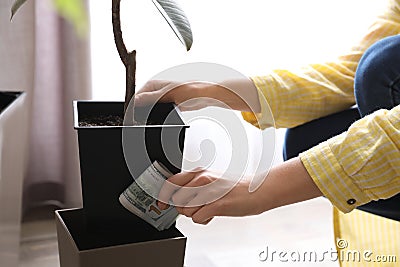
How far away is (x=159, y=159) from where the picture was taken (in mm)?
875

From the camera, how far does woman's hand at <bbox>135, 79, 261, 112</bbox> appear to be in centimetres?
99

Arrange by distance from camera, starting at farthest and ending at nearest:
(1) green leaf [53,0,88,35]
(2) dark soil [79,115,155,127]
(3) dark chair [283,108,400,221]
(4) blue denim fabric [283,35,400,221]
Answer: (3) dark chair [283,108,400,221] → (4) blue denim fabric [283,35,400,221] → (2) dark soil [79,115,155,127] → (1) green leaf [53,0,88,35]

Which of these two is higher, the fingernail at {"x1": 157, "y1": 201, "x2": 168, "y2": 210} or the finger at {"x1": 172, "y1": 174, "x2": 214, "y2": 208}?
the finger at {"x1": 172, "y1": 174, "x2": 214, "y2": 208}

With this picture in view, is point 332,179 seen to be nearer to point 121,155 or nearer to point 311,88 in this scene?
point 121,155

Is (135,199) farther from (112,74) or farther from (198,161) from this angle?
(112,74)

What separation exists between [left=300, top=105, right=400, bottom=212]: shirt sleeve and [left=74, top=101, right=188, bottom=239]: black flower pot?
20cm

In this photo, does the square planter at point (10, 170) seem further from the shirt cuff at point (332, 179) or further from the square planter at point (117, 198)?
the shirt cuff at point (332, 179)

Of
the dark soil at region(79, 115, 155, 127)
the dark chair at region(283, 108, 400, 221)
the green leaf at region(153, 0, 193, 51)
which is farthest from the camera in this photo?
the dark chair at region(283, 108, 400, 221)

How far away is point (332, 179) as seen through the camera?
2.93 ft

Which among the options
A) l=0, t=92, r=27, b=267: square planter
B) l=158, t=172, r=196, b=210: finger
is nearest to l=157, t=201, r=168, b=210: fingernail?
l=158, t=172, r=196, b=210: finger

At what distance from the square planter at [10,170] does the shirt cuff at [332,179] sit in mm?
625

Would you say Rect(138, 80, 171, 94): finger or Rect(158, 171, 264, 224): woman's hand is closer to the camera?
Rect(158, 171, 264, 224): woman's hand

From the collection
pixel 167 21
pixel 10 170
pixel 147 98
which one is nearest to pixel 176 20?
pixel 167 21

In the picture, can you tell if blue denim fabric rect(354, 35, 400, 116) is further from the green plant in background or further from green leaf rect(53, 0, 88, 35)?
green leaf rect(53, 0, 88, 35)
